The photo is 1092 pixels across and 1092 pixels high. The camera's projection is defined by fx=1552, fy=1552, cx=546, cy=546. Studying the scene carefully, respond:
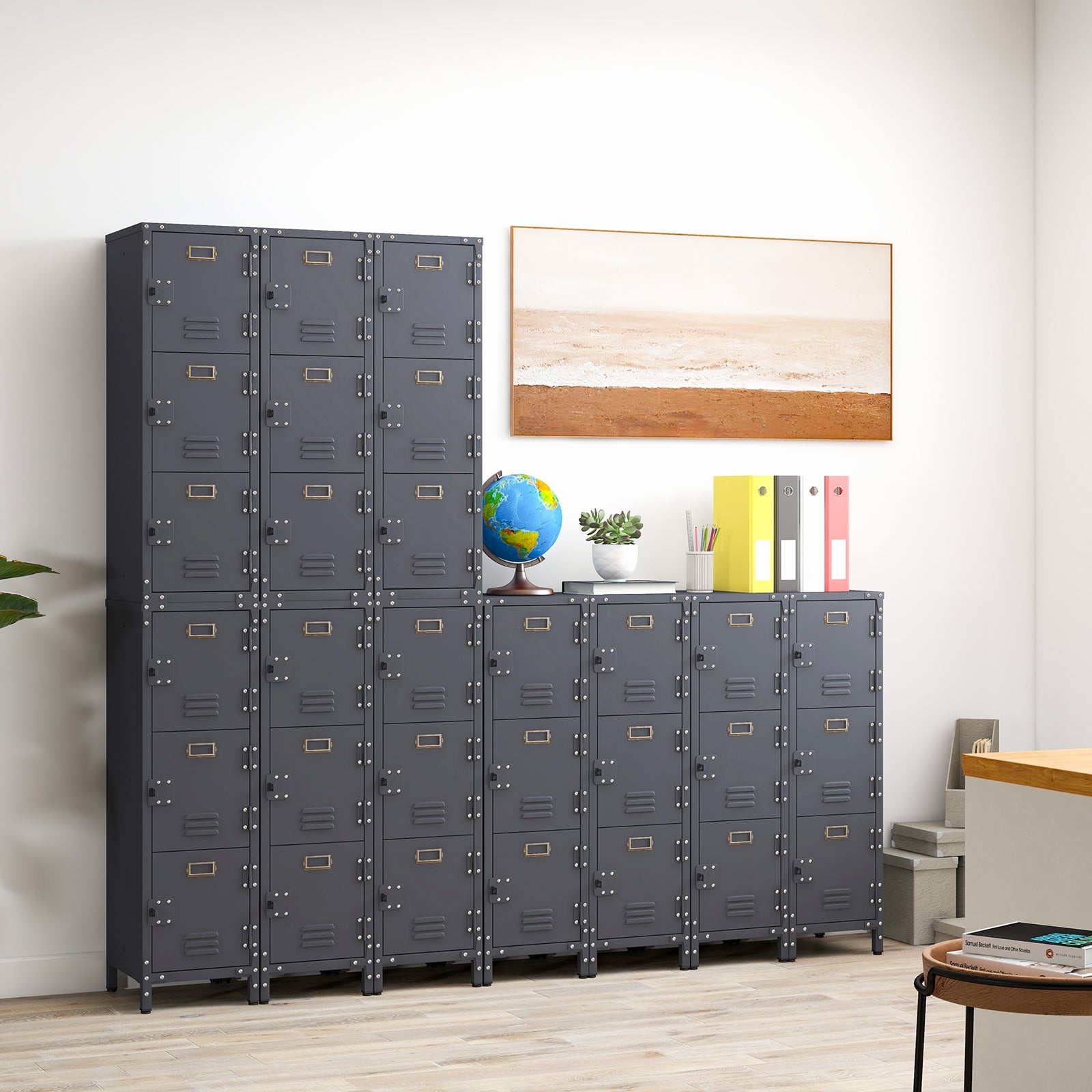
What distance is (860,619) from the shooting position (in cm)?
502

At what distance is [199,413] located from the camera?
4375mm

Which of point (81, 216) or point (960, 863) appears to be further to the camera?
point (960, 863)

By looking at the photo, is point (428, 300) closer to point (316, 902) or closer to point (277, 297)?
point (277, 297)

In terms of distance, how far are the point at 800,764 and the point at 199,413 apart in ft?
7.08

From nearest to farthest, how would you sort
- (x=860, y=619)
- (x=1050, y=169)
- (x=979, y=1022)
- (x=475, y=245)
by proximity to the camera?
(x=979, y=1022) → (x=475, y=245) → (x=860, y=619) → (x=1050, y=169)

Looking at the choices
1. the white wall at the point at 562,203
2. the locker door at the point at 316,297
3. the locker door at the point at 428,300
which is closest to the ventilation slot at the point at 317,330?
the locker door at the point at 316,297

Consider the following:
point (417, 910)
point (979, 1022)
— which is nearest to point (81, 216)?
point (417, 910)

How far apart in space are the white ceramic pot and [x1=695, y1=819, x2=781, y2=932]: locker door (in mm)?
827

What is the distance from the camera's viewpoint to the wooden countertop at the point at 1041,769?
9.23 feet

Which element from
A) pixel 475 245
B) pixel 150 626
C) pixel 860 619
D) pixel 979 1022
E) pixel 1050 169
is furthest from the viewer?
pixel 1050 169

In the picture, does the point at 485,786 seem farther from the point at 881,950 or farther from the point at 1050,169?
the point at 1050,169

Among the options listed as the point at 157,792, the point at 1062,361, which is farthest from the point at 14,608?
the point at 1062,361

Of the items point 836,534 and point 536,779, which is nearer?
point 536,779

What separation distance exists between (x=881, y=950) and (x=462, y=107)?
3.07 m
